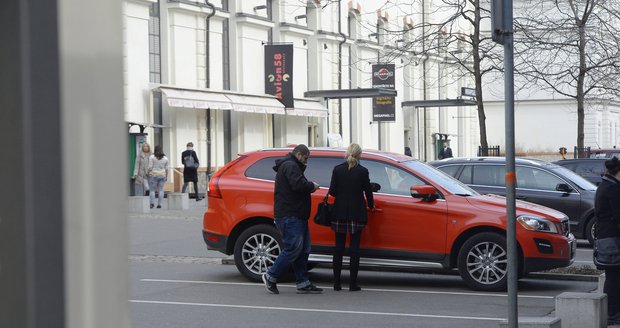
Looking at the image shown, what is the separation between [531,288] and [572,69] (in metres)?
13.5

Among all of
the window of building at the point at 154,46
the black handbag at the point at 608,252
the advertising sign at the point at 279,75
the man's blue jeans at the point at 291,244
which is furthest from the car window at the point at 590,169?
the advertising sign at the point at 279,75

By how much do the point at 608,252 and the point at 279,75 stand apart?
34.6m

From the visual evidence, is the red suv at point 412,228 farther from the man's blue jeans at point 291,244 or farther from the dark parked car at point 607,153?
the dark parked car at point 607,153

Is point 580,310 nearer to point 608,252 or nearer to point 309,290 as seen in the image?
point 608,252

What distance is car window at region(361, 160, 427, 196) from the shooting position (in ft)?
45.2

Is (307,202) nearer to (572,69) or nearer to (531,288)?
(531,288)

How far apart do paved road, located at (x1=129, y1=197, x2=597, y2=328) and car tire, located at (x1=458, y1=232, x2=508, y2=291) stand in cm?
21

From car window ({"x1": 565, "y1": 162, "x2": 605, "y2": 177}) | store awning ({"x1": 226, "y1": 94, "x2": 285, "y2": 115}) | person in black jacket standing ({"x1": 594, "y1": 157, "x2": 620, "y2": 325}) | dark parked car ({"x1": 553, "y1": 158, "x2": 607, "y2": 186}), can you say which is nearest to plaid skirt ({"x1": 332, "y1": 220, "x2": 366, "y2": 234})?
person in black jacket standing ({"x1": 594, "y1": 157, "x2": 620, "y2": 325})

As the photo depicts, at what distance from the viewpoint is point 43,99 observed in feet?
9.70

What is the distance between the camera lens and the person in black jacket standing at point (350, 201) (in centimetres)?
1297

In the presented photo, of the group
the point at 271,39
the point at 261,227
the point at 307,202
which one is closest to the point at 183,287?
the point at 261,227

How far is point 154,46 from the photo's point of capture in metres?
39.3

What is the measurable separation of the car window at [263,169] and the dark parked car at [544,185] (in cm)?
565

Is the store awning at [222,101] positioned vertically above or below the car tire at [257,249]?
above
